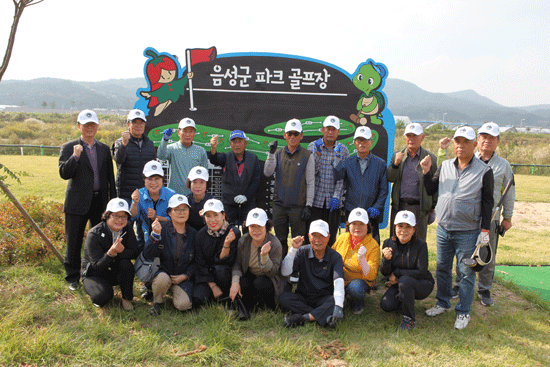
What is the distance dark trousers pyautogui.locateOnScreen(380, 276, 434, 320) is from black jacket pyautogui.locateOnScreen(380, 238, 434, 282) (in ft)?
0.27

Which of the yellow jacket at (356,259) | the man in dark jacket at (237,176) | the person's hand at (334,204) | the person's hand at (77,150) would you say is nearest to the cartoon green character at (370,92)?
the person's hand at (334,204)

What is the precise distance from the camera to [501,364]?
361cm

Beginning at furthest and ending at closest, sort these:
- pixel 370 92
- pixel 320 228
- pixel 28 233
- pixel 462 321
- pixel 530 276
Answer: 1. pixel 530 276
2. pixel 370 92
3. pixel 28 233
4. pixel 462 321
5. pixel 320 228

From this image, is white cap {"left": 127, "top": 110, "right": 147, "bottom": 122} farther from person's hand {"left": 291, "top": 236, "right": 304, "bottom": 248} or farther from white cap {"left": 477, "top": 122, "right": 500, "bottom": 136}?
white cap {"left": 477, "top": 122, "right": 500, "bottom": 136}

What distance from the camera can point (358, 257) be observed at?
434cm

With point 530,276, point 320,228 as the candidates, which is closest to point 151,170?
point 320,228

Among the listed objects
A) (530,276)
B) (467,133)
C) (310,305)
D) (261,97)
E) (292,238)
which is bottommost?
(530,276)

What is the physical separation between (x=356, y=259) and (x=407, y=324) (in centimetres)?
89

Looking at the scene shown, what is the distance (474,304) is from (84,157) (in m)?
5.46

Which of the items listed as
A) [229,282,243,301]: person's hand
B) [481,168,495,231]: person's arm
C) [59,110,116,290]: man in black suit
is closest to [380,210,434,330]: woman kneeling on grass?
[481,168,495,231]: person's arm

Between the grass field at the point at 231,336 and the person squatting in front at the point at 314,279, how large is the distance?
0.16m

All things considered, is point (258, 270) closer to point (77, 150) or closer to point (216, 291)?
point (216, 291)

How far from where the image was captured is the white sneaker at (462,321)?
4.29 metres

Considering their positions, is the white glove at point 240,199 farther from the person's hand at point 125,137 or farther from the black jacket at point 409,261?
the black jacket at point 409,261
